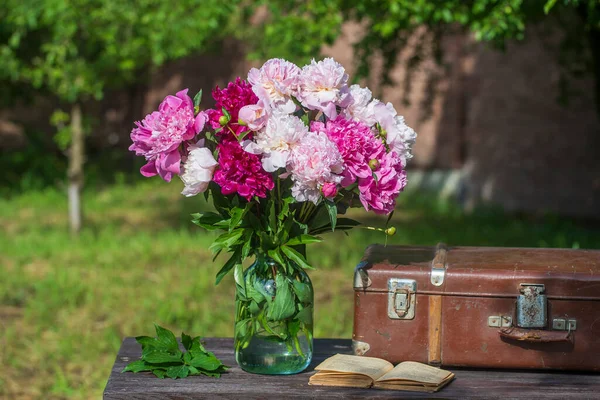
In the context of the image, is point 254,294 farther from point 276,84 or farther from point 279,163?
point 276,84

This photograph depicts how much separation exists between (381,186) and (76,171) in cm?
640

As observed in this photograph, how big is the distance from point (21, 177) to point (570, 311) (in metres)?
10.9

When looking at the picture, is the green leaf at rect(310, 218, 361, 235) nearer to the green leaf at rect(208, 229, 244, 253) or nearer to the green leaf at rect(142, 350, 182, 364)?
the green leaf at rect(208, 229, 244, 253)

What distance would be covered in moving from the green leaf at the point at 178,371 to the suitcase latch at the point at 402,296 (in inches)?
22.0

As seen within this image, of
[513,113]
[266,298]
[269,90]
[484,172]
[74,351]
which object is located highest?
[513,113]

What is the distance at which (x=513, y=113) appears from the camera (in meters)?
9.32

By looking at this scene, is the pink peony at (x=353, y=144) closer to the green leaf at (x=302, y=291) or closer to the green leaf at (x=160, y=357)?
the green leaf at (x=302, y=291)

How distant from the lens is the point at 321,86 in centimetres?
221

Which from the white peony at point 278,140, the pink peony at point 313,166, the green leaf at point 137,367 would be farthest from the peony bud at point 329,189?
the green leaf at point 137,367

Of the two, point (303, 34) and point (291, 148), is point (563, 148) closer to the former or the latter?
point (303, 34)

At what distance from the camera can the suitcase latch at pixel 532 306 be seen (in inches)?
90.5

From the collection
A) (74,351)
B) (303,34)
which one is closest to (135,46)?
(303,34)

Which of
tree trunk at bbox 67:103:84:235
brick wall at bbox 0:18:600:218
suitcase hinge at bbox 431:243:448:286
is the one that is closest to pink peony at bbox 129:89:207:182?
suitcase hinge at bbox 431:243:448:286

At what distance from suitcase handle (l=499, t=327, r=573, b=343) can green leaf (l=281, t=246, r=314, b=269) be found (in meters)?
0.56
